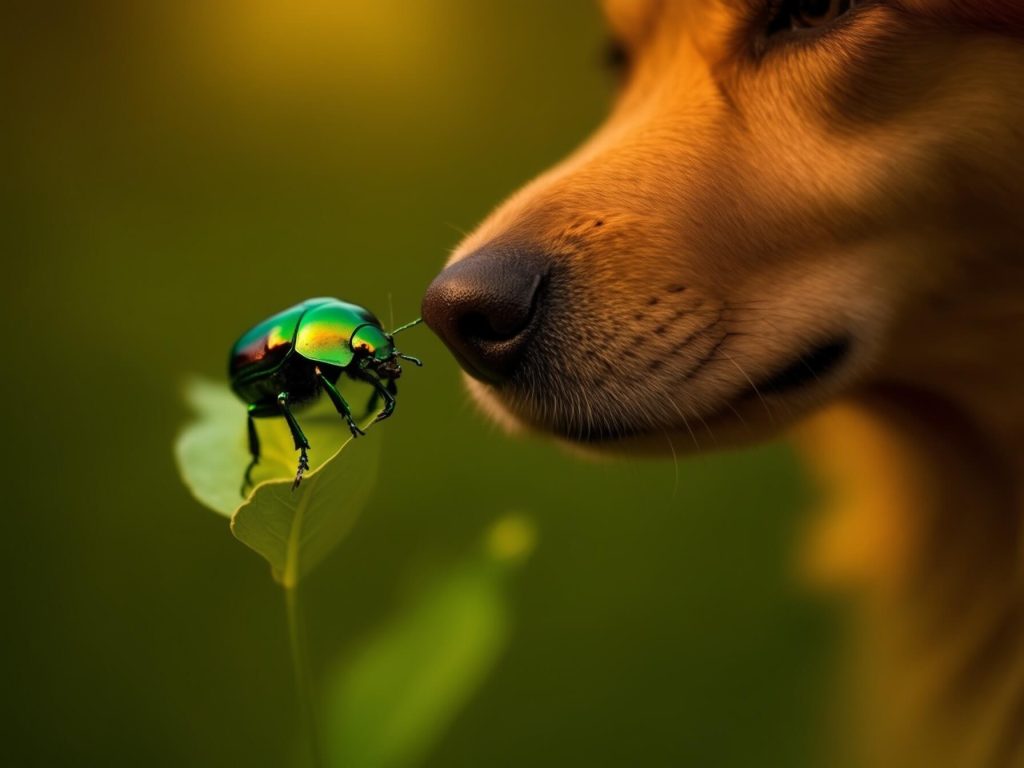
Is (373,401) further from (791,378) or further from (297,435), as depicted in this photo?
(791,378)

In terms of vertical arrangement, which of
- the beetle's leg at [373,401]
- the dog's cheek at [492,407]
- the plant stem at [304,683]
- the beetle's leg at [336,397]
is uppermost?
the beetle's leg at [336,397]

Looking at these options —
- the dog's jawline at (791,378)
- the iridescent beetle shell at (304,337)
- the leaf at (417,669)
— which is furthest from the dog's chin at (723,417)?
the iridescent beetle shell at (304,337)

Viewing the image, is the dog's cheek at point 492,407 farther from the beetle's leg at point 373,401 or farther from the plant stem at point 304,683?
the plant stem at point 304,683

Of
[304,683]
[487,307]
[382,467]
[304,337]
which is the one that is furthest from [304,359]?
[382,467]

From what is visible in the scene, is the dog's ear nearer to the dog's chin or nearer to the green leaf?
the dog's chin

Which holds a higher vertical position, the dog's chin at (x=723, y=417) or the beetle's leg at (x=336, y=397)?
the beetle's leg at (x=336, y=397)

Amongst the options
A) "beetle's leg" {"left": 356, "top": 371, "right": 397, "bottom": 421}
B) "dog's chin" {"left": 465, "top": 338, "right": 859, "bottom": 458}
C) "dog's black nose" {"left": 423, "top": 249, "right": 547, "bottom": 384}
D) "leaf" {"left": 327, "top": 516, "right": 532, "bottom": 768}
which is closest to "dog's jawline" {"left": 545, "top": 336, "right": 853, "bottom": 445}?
"dog's chin" {"left": 465, "top": 338, "right": 859, "bottom": 458}
